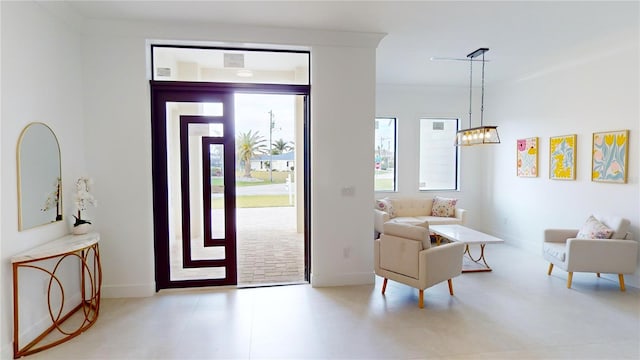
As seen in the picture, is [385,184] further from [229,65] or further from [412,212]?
[229,65]

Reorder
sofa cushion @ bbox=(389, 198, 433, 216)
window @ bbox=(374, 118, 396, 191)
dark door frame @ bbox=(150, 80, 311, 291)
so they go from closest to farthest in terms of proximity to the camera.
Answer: dark door frame @ bbox=(150, 80, 311, 291), sofa cushion @ bbox=(389, 198, 433, 216), window @ bbox=(374, 118, 396, 191)

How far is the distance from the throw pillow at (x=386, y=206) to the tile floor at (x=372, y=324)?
2.20 m

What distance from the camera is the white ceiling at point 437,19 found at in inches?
128

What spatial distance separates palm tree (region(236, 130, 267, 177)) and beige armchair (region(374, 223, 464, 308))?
468cm

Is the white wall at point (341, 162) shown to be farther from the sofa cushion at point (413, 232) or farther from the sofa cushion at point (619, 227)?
the sofa cushion at point (619, 227)

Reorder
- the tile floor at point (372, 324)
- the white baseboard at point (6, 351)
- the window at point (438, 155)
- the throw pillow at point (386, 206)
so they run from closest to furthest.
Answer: the white baseboard at point (6, 351)
the tile floor at point (372, 324)
the throw pillow at point (386, 206)
the window at point (438, 155)

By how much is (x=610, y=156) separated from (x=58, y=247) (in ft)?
20.6

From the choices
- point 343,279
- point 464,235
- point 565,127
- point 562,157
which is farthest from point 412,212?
point 343,279

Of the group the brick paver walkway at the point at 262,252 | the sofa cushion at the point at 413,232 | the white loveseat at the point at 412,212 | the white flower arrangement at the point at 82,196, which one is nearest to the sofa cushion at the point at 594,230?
the white loveseat at the point at 412,212

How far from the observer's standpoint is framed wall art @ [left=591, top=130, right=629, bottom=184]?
427 cm

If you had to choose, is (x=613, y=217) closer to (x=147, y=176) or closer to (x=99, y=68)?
(x=147, y=176)

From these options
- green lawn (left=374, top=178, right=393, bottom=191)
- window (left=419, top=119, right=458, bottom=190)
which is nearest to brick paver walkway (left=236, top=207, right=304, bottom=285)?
green lawn (left=374, top=178, right=393, bottom=191)

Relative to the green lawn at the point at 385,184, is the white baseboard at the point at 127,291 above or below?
below

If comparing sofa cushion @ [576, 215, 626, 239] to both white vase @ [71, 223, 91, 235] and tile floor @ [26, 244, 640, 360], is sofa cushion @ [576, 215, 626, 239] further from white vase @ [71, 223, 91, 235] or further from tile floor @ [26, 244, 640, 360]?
white vase @ [71, 223, 91, 235]
